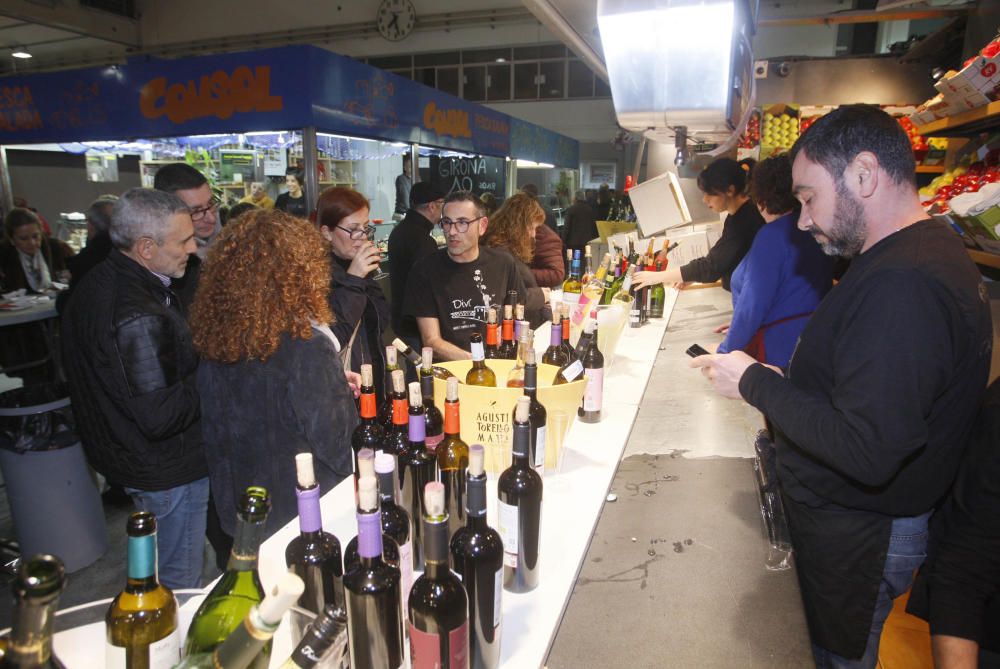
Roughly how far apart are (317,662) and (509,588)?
58cm

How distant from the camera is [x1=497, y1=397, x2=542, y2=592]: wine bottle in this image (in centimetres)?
105

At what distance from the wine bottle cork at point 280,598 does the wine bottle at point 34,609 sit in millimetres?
184

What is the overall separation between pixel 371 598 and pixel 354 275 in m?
1.74

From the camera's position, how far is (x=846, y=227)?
4.27 feet

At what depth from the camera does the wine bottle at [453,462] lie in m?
1.18

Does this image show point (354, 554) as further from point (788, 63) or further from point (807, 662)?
point (788, 63)

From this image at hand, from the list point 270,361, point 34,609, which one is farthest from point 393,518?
point 270,361

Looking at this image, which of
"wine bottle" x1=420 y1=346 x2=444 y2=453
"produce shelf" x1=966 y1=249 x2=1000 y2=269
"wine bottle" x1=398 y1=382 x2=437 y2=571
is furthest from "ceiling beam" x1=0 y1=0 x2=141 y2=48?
"produce shelf" x1=966 y1=249 x2=1000 y2=269

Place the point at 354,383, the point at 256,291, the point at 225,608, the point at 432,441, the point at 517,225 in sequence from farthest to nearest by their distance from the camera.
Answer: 1. the point at 517,225
2. the point at 354,383
3. the point at 256,291
4. the point at 432,441
5. the point at 225,608

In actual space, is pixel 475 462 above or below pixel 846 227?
below

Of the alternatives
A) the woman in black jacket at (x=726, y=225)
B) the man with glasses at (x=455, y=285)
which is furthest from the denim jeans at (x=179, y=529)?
the woman in black jacket at (x=726, y=225)

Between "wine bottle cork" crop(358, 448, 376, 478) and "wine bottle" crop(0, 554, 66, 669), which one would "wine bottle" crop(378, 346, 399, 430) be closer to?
"wine bottle cork" crop(358, 448, 376, 478)

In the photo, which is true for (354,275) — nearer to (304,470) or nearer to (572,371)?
(572,371)

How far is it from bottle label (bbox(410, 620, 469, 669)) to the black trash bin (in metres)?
2.58
